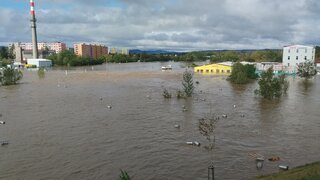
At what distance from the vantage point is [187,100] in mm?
37125

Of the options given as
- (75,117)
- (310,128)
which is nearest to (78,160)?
(75,117)

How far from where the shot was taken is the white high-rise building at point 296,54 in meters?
78.4

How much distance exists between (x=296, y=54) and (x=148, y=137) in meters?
65.8

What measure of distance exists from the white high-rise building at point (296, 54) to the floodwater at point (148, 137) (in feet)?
147

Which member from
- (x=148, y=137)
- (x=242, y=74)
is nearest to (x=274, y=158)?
(x=148, y=137)

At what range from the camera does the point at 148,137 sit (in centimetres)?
2170

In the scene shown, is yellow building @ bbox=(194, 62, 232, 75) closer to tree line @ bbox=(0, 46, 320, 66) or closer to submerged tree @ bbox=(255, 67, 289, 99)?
tree line @ bbox=(0, 46, 320, 66)

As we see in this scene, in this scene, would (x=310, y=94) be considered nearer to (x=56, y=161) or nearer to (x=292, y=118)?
(x=292, y=118)

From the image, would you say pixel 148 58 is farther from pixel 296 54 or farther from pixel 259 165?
pixel 259 165

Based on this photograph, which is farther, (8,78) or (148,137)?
(8,78)

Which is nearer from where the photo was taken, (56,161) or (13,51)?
(56,161)

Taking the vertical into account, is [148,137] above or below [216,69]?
below

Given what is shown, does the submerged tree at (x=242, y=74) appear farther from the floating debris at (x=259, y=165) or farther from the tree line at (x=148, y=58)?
the tree line at (x=148, y=58)

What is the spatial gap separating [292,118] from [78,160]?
55.8 ft
